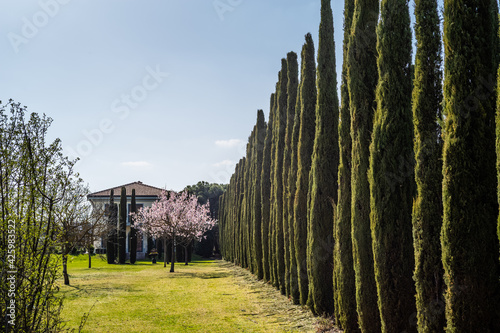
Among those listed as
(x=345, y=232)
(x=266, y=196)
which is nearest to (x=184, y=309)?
(x=345, y=232)

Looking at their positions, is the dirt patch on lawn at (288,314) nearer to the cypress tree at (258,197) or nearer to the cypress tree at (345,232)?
the cypress tree at (345,232)

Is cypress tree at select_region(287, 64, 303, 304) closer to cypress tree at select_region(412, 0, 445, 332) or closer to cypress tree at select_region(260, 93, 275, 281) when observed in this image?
cypress tree at select_region(260, 93, 275, 281)

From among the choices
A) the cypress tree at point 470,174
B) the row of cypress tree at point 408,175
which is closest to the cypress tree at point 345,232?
the row of cypress tree at point 408,175

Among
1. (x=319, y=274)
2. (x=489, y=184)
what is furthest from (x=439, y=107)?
(x=319, y=274)

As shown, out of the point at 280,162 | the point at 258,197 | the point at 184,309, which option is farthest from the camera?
the point at 258,197

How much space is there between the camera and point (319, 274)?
34.0ft

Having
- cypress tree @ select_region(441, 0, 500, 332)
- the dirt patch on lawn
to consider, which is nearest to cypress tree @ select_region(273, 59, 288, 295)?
the dirt patch on lawn

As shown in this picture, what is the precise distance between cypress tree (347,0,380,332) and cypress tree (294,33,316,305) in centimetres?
448

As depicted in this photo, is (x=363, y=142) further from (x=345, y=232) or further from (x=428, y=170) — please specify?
(x=428, y=170)

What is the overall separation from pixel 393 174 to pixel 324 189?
3958 mm

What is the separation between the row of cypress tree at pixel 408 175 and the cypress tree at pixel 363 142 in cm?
2

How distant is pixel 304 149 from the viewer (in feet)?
42.8

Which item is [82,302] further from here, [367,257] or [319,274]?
[367,257]

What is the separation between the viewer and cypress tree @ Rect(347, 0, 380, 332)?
7262 mm
